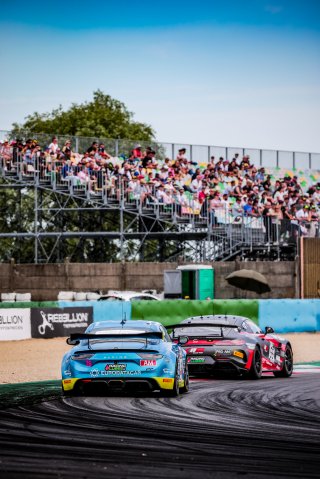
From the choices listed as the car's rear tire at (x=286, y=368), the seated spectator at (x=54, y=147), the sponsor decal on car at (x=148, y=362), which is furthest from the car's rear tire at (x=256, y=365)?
the seated spectator at (x=54, y=147)

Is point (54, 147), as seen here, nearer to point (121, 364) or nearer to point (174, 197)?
point (174, 197)

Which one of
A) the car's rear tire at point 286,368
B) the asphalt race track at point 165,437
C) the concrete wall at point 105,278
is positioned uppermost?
the concrete wall at point 105,278

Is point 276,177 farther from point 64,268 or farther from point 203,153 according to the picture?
point 64,268

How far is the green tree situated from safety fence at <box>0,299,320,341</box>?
35100 millimetres

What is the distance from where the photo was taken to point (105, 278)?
38.0 metres

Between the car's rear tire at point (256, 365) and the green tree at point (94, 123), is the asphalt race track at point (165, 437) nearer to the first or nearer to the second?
the car's rear tire at point (256, 365)

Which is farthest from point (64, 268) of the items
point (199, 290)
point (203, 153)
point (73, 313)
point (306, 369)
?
point (306, 369)

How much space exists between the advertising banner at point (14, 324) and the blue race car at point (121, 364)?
13802mm

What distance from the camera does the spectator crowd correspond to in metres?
41.3

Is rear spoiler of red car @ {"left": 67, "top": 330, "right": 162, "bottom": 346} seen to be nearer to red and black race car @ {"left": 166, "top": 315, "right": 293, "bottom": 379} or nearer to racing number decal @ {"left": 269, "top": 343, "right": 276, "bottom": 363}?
red and black race car @ {"left": 166, "top": 315, "right": 293, "bottom": 379}

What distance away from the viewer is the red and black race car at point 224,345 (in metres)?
18.2

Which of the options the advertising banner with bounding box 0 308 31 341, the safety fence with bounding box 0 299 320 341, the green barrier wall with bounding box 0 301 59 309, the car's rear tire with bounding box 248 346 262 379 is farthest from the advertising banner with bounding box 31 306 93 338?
the car's rear tire with bounding box 248 346 262 379

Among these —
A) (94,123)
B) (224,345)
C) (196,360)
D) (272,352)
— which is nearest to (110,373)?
(196,360)

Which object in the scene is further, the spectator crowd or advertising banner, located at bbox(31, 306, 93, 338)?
the spectator crowd
